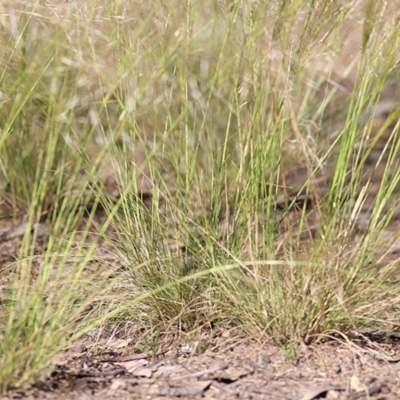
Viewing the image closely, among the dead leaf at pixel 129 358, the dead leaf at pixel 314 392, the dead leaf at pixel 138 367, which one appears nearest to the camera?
the dead leaf at pixel 314 392

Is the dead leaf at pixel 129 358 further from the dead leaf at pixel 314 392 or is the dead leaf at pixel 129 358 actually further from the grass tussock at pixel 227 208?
the dead leaf at pixel 314 392

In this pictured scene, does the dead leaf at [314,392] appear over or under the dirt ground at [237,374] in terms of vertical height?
over

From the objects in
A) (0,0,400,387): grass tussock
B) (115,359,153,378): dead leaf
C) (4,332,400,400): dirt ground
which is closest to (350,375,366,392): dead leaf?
(4,332,400,400): dirt ground

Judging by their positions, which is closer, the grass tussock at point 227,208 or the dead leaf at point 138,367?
the grass tussock at point 227,208

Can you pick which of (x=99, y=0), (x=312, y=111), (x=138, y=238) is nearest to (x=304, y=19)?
(x=99, y=0)

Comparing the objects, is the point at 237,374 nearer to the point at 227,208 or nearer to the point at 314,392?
the point at 314,392

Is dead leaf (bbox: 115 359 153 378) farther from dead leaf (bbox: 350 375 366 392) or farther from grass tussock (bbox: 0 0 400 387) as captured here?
dead leaf (bbox: 350 375 366 392)

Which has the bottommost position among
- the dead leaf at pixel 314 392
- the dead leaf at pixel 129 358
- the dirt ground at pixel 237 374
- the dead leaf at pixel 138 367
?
the dead leaf at pixel 129 358

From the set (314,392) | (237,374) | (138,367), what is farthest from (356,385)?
(138,367)

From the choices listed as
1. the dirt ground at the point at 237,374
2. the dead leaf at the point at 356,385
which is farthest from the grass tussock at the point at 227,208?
the dead leaf at the point at 356,385

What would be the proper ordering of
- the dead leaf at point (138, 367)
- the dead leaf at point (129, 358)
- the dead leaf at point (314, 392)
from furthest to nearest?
the dead leaf at point (129, 358) < the dead leaf at point (138, 367) < the dead leaf at point (314, 392)

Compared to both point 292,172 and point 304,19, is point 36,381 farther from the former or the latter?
point 292,172

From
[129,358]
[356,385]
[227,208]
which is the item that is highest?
[227,208]

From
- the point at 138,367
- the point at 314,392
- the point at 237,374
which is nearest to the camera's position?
the point at 314,392
